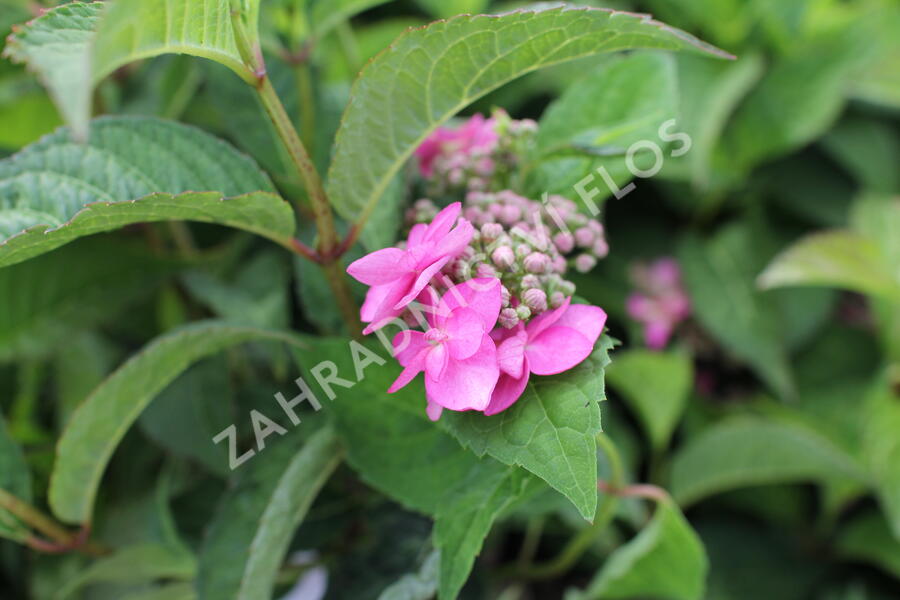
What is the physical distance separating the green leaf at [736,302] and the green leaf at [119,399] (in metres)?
0.70

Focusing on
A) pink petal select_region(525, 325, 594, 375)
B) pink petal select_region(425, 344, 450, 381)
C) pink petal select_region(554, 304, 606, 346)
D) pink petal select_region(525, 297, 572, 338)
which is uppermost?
pink petal select_region(425, 344, 450, 381)

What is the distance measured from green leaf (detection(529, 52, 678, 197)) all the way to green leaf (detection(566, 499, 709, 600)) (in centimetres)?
32

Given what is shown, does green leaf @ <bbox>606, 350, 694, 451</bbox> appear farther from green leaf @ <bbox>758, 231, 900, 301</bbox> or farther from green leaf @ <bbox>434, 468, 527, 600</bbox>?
green leaf @ <bbox>434, 468, 527, 600</bbox>

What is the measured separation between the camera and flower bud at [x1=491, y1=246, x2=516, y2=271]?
52 cm

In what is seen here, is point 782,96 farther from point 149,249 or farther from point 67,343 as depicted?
point 67,343

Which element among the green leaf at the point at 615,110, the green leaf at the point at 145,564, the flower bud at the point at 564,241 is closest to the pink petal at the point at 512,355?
the flower bud at the point at 564,241

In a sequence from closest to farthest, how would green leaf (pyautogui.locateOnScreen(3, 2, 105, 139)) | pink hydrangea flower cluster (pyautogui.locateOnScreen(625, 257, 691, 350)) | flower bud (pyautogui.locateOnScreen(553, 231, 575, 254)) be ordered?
1. green leaf (pyautogui.locateOnScreen(3, 2, 105, 139))
2. flower bud (pyautogui.locateOnScreen(553, 231, 575, 254))
3. pink hydrangea flower cluster (pyautogui.locateOnScreen(625, 257, 691, 350))

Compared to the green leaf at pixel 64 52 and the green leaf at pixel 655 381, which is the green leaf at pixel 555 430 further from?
the green leaf at pixel 655 381

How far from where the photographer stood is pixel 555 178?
668mm

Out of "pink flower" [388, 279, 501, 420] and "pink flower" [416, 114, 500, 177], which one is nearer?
"pink flower" [388, 279, 501, 420]

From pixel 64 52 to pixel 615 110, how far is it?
498 millimetres

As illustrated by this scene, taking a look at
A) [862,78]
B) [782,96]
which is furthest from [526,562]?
[862,78]

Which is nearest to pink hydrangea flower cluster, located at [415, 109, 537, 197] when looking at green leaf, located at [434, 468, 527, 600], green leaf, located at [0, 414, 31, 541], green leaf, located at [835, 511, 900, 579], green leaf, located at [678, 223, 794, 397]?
green leaf, located at [434, 468, 527, 600]

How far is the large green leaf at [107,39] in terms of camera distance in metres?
0.34
